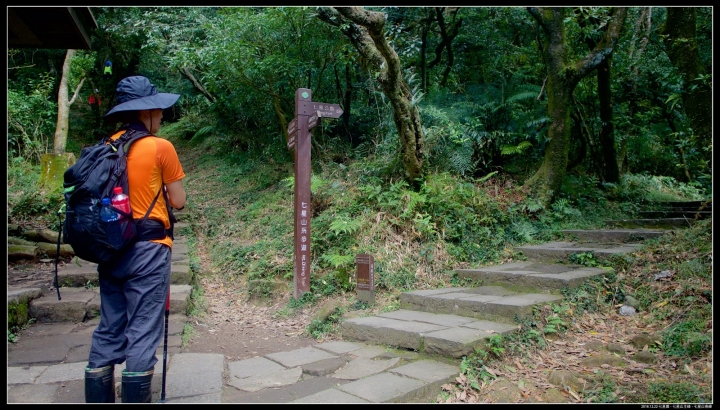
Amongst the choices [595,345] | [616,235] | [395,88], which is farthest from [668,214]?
[595,345]

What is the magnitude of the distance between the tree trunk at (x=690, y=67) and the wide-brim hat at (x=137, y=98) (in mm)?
7440

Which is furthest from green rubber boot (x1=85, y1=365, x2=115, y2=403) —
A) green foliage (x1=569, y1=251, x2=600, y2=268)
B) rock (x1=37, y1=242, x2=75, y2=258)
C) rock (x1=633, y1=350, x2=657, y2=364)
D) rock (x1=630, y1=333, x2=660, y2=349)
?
green foliage (x1=569, y1=251, x2=600, y2=268)

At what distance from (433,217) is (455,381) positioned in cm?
374

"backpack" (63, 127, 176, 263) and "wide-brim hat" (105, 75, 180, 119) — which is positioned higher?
"wide-brim hat" (105, 75, 180, 119)

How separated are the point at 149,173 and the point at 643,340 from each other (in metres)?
3.99

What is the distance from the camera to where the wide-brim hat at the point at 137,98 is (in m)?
3.00

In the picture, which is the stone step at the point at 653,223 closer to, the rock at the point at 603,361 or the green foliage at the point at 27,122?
the rock at the point at 603,361

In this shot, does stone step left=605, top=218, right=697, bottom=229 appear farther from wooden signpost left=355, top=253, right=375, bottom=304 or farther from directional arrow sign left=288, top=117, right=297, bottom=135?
directional arrow sign left=288, top=117, right=297, bottom=135

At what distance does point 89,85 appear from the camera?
17.5 meters

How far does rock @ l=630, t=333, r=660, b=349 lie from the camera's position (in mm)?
4086

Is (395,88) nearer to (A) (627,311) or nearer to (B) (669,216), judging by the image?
(A) (627,311)

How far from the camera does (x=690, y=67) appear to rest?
7.84m

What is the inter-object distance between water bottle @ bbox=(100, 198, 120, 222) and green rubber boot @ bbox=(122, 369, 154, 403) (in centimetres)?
86

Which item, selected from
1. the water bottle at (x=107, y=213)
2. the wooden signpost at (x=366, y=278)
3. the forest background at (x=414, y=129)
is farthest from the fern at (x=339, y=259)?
the water bottle at (x=107, y=213)
